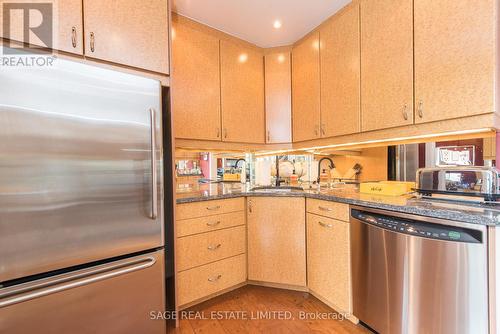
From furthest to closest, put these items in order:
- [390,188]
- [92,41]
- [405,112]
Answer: [390,188], [405,112], [92,41]

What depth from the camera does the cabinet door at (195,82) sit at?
1860 mm

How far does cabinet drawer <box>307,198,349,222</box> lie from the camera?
4.99 ft

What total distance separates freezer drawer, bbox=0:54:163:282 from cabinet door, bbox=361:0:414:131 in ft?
4.79

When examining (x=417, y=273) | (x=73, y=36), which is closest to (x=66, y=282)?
(x=73, y=36)

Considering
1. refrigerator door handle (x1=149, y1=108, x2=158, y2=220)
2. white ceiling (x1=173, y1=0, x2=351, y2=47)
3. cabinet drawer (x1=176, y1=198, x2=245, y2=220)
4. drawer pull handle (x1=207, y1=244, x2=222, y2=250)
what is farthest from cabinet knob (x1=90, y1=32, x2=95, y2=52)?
drawer pull handle (x1=207, y1=244, x2=222, y2=250)

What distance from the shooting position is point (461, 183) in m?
1.27

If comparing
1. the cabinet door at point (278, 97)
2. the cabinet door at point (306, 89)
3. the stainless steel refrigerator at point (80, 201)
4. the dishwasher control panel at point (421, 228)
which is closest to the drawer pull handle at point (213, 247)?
the stainless steel refrigerator at point (80, 201)

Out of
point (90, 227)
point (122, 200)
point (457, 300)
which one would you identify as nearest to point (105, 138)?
point (122, 200)

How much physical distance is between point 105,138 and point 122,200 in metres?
0.33

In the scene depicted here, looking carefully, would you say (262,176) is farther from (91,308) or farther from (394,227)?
(91,308)

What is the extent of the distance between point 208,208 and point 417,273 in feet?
4.36

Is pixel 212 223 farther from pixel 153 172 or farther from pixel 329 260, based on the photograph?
pixel 329 260

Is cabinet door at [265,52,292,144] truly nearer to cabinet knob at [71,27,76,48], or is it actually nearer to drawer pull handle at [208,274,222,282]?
drawer pull handle at [208,274,222,282]

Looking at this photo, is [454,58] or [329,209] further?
[329,209]
